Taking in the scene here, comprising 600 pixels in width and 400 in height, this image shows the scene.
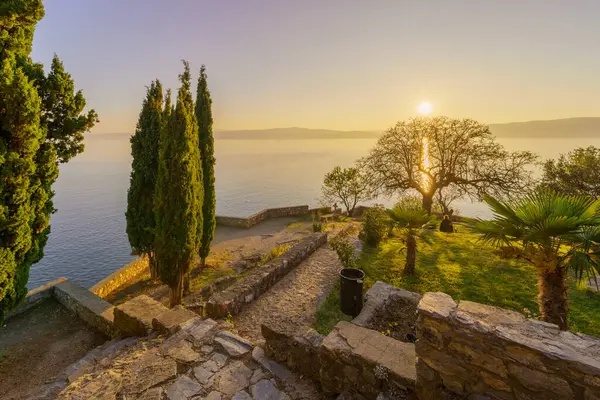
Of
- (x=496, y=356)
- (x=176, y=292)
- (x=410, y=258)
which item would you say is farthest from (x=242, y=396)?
(x=410, y=258)

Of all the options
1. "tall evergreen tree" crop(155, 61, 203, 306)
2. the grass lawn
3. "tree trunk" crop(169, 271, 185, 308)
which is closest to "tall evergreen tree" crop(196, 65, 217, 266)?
"tall evergreen tree" crop(155, 61, 203, 306)

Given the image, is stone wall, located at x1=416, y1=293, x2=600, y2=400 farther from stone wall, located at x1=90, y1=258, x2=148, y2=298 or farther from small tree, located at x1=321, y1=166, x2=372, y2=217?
small tree, located at x1=321, y1=166, x2=372, y2=217

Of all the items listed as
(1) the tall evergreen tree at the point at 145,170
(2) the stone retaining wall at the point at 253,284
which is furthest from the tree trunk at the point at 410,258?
(1) the tall evergreen tree at the point at 145,170

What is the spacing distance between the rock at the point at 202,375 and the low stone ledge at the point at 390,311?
3.29m

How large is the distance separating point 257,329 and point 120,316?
3.14 meters

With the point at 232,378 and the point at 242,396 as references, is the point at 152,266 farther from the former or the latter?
the point at 242,396

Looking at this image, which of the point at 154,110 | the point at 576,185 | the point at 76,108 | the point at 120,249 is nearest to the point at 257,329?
the point at 76,108

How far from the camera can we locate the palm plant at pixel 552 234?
3729mm

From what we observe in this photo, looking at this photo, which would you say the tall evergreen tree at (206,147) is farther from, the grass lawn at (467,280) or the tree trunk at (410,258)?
the tree trunk at (410,258)

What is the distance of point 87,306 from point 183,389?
727 centimetres

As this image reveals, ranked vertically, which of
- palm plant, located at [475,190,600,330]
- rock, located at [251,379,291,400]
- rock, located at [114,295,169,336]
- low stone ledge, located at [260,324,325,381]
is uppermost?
palm plant, located at [475,190,600,330]

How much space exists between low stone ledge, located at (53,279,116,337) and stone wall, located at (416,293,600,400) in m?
8.47

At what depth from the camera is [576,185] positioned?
16.8 metres

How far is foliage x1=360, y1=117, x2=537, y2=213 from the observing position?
63.6ft
